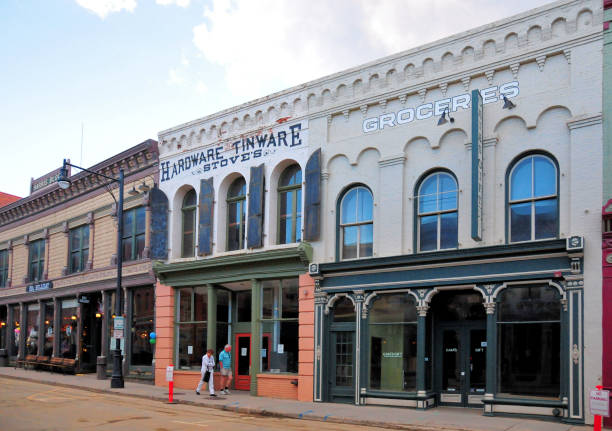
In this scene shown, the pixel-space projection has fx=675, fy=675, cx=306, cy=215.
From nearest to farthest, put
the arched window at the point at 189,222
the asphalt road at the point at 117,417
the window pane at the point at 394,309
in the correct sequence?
the asphalt road at the point at 117,417 < the window pane at the point at 394,309 < the arched window at the point at 189,222

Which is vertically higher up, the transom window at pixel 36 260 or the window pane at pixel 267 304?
the transom window at pixel 36 260

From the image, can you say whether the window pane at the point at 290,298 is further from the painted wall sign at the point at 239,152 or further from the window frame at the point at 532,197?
the window frame at the point at 532,197

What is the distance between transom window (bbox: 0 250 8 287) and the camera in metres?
41.8

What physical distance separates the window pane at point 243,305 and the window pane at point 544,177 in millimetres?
11615

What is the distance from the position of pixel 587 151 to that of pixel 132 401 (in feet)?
50.5

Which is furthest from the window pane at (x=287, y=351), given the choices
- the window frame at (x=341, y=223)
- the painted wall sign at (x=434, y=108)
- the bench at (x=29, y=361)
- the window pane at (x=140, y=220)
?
the bench at (x=29, y=361)

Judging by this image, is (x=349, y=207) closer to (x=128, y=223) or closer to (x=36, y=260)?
(x=128, y=223)

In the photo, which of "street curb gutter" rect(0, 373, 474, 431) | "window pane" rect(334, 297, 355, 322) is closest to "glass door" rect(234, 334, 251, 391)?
"street curb gutter" rect(0, 373, 474, 431)

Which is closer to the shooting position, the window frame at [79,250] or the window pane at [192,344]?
the window pane at [192,344]

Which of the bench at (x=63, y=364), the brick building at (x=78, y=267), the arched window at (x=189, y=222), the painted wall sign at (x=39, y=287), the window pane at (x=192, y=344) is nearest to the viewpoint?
the window pane at (x=192, y=344)

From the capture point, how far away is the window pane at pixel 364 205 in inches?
824

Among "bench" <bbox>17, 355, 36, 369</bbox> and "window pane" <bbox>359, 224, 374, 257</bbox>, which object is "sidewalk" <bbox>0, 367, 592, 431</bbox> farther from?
"bench" <bbox>17, 355, 36, 369</bbox>

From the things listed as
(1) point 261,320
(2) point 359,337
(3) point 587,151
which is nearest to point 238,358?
(1) point 261,320

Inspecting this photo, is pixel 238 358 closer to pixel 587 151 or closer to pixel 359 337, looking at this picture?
pixel 359 337
